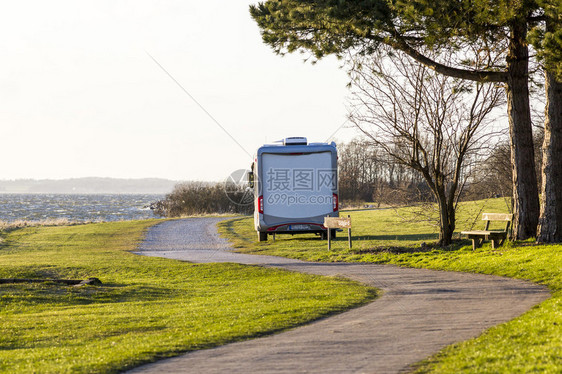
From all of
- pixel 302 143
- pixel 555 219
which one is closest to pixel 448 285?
pixel 555 219

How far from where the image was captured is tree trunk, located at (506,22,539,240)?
16531 millimetres

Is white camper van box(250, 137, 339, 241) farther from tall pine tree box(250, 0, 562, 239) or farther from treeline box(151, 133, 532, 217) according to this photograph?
tall pine tree box(250, 0, 562, 239)

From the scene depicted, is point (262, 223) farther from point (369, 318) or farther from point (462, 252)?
point (369, 318)

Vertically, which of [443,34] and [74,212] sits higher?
[443,34]

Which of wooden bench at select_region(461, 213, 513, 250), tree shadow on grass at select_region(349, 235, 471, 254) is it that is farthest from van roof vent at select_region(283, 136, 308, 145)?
wooden bench at select_region(461, 213, 513, 250)

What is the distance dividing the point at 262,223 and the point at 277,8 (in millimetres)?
9449

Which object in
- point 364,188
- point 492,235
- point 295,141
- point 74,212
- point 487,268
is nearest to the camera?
point 487,268

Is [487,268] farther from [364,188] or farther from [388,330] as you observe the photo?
[364,188]

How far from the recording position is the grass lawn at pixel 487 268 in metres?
6.50

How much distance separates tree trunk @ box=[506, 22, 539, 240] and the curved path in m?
3.65

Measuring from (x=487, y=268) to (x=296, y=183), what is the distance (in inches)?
398

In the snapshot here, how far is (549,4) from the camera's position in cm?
1342

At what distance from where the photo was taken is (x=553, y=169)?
15930 mm

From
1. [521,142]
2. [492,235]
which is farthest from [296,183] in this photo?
[521,142]
